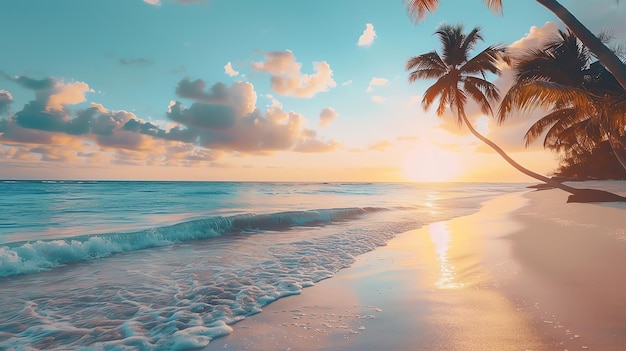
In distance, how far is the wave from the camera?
7.17 meters

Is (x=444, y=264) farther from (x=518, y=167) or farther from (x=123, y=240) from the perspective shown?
(x=518, y=167)

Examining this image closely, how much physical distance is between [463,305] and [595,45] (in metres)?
3.69

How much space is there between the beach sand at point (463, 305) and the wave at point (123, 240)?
625 cm

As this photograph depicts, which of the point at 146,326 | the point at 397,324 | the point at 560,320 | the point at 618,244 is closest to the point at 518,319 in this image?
the point at 560,320

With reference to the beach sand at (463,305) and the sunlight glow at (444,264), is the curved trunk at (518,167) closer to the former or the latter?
the sunlight glow at (444,264)

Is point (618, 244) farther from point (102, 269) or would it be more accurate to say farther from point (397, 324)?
point (102, 269)

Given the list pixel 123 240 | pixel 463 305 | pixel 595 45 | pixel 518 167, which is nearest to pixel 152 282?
pixel 463 305

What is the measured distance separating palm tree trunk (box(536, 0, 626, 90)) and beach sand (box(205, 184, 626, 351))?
264cm

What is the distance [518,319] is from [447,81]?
58.0 feet

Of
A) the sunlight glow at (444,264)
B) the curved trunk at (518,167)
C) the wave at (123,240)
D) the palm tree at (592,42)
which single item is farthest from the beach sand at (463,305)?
the curved trunk at (518,167)

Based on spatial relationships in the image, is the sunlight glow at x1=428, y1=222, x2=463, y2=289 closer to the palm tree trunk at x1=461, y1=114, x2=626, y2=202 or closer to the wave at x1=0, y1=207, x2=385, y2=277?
the wave at x1=0, y1=207, x2=385, y2=277

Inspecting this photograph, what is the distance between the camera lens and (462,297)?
402cm

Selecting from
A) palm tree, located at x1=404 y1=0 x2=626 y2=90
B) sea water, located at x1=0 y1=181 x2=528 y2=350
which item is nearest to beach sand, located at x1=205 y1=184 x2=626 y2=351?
sea water, located at x1=0 y1=181 x2=528 y2=350

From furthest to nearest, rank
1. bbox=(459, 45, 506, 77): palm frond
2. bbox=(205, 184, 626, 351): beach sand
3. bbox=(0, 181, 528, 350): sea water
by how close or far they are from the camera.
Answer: bbox=(459, 45, 506, 77): palm frond < bbox=(0, 181, 528, 350): sea water < bbox=(205, 184, 626, 351): beach sand
